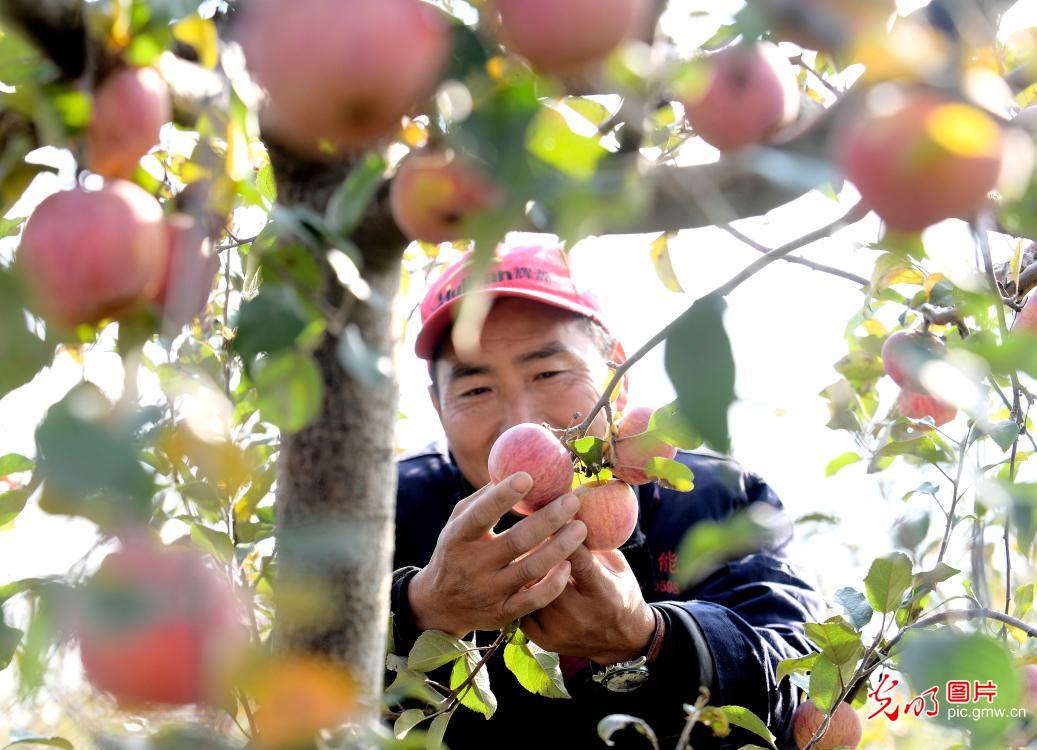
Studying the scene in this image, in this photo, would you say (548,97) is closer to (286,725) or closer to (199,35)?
(199,35)

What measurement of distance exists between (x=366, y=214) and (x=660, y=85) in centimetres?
26

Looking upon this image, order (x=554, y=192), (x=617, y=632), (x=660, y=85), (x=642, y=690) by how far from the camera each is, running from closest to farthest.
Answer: (x=554, y=192) → (x=660, y=85) → (x=617, y=632) → (x=642, y=690)

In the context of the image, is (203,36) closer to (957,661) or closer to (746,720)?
(957,661)

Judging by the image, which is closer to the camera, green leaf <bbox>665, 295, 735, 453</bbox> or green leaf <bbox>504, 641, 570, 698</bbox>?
green leaf <bbox>665, 295, 735, 453</bbox>

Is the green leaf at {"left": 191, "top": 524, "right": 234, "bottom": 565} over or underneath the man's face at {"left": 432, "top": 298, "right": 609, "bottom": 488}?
underneath

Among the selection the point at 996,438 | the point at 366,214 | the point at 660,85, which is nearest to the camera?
the point at 660,85

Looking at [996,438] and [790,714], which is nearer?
[996,438]

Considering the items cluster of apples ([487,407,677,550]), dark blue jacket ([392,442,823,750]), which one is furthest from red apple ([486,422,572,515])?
dark blue jacket ([392,442,823,750])

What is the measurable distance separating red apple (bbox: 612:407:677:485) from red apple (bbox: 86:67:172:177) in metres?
0.71

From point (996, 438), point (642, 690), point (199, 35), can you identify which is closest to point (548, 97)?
point (199, 35)

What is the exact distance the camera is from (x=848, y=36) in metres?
0.51

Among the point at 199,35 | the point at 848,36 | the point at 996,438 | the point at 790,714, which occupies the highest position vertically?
the point at 199,35

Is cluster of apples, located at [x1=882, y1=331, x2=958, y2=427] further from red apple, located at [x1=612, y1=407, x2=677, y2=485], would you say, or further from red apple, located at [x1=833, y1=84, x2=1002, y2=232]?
red apple, located at [x1=612, y1=407, x2=677, y2=485]

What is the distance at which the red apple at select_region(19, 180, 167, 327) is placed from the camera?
0.58 metres
